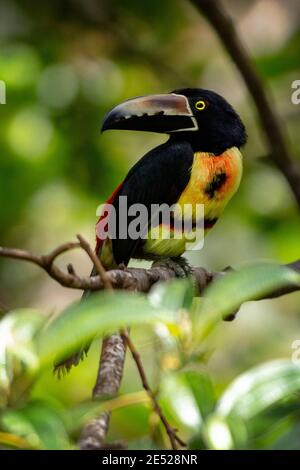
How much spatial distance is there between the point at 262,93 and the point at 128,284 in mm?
1313

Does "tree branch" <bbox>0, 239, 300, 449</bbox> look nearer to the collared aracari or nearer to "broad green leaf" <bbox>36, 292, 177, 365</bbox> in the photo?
"broad green leaf" <bbox>36, 292, 177, 365</bbox>

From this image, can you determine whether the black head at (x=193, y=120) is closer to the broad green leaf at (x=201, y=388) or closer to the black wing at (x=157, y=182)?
the black wing at (x=157, y=182)

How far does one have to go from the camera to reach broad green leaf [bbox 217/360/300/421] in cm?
150

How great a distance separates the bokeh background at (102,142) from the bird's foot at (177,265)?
1.95 ft

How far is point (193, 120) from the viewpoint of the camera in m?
4.19

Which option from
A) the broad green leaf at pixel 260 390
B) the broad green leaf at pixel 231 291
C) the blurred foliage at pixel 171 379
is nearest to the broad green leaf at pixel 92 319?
the blurred foliage at pixel 171 379

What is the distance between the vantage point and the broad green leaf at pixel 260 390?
1501mm

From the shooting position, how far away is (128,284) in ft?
8.55

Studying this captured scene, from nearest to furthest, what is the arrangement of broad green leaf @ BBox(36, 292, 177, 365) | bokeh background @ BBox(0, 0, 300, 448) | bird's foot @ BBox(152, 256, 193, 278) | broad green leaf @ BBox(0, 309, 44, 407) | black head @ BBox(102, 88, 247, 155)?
broad green leaf @ BBox(36, 292, 177, 365) < broad green leaf @ BBox(0, 309, 44, 407) < bird's foot @ BBox(152, 256, 193, 278) < black head @ BBox(102, 88, 247, 155) < bokeh background @ BBox(0, 0, 300, 448)

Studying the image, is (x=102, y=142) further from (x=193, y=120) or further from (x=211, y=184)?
(x=211, y=184)

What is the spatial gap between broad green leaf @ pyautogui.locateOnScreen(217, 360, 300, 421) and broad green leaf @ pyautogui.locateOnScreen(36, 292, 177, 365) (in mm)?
208

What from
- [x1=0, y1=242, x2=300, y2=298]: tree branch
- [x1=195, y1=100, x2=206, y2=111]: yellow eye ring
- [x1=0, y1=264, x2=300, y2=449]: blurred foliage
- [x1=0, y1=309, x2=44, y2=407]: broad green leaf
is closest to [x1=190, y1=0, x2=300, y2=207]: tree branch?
[x1=0, y1=242, x2=300, y2=298]: tree branch

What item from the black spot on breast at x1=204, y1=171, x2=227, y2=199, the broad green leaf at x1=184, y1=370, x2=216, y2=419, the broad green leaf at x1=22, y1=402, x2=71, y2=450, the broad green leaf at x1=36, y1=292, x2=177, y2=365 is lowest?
the broad green leaf at x1=22, y1=402, x2=71, y2=450
